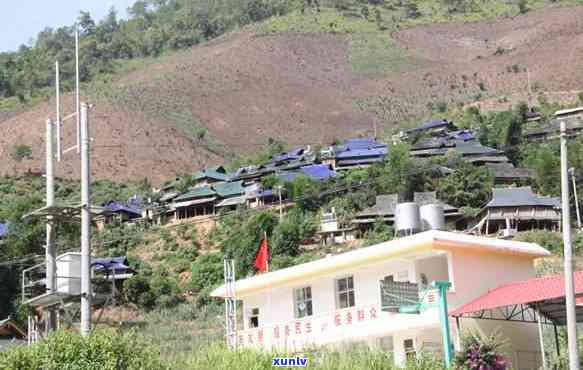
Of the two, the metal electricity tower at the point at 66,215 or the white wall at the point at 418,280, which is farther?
the white wall at the point at 418,280

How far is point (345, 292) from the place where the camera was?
94.6 feet

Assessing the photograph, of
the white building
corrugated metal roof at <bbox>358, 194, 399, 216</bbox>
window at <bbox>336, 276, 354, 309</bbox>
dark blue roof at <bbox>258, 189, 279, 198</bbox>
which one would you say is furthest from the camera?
dark blue roof at <bbox>258, 189, 279, 198</bbox>

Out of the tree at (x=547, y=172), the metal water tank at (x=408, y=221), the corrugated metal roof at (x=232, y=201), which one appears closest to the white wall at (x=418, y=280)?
the metal water tank at (x=408, y=221)

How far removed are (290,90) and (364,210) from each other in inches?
2806

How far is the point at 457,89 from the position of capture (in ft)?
410

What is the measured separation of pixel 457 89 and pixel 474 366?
346 ft

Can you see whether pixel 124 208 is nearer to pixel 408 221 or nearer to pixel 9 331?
pixel 9 331

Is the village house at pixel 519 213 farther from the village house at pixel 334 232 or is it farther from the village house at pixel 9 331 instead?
the village house at pixel 9 331

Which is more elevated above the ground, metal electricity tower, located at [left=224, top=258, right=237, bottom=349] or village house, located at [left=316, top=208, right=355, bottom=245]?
village house, located at [left=316, top=208, right=355, bottom=245]

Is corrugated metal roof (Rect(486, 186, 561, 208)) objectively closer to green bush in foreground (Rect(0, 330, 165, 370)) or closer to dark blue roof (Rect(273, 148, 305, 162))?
dark blue roof (Rect(273, 148, 305, 162))

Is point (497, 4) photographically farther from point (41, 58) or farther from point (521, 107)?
point (521, 107)

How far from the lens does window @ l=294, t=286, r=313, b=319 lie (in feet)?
96.9

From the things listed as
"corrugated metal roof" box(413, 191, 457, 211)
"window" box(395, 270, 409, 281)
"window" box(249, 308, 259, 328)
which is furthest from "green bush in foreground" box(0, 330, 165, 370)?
"corrugated metal roof" box(413, 191, 457, 211)

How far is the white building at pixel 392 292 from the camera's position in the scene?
25.8 meters
